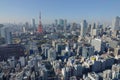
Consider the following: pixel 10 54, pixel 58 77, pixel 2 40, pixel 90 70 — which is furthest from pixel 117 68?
pixel 2 40

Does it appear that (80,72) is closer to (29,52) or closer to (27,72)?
(27,72)

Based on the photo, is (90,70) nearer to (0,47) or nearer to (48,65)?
(48,65)

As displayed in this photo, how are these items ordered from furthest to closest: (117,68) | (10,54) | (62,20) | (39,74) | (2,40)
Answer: (62,20) → (2,40) → (10,54) → (117,68) → (39,74)

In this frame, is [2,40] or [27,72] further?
A: [2,40]

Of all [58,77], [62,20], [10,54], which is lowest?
[58,77]

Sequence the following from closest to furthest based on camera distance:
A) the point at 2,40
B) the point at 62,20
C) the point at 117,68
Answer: the point at 117,68 < the point at 2,40 < the point at 62,20

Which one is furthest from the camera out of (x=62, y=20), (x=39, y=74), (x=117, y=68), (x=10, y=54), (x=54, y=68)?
(x=62, y=20)

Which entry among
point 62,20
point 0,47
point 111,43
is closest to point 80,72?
point 0,47

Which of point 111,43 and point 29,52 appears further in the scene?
point 111,43

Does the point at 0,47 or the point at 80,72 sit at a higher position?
the point at 0,47
